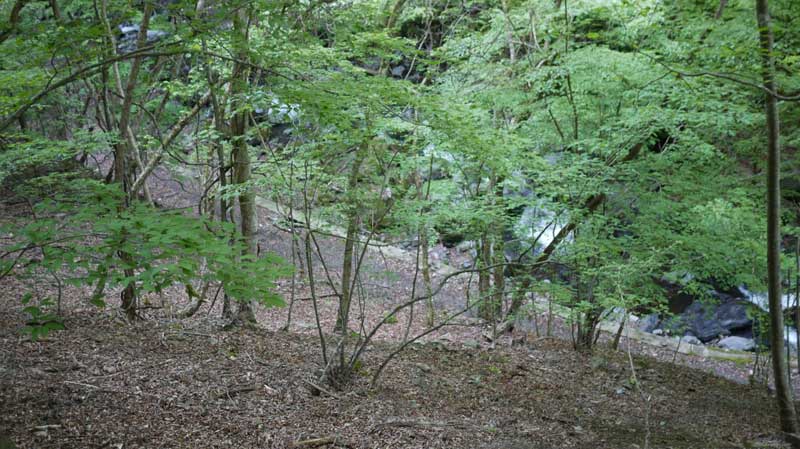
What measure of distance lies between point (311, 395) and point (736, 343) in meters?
10.4

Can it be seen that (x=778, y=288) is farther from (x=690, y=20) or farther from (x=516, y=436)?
(x=690, y=20)

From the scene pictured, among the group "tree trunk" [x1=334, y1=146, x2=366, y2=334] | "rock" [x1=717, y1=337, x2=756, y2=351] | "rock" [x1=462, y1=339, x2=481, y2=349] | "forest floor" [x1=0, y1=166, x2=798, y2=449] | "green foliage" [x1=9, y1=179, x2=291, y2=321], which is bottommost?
"rock" [x1=717, y1=337, x2=756, y2=351]

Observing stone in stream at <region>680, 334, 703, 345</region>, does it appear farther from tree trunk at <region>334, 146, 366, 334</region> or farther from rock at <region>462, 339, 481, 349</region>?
tree trunk at <region>334, 146, 366, 334</region>

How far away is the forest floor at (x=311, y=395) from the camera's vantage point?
362 cm

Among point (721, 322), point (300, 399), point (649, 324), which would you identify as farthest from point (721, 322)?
point (300, 399)

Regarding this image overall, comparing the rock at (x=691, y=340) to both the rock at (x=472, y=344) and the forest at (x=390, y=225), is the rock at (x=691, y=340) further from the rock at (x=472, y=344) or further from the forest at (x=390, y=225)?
the rock at (x=472, y=344)

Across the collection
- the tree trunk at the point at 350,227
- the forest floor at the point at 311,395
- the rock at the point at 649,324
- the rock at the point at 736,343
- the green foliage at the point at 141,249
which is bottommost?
the rock at the point at 736,343

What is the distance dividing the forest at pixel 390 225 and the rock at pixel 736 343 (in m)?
2.97

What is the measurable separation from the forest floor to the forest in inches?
1.1

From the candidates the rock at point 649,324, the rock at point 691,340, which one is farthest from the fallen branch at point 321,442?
the rock at point 691,340

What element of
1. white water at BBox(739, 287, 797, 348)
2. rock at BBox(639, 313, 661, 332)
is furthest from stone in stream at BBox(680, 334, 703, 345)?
white water at BBox(739, 287, 797, 348)

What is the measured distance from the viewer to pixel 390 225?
6508 mm

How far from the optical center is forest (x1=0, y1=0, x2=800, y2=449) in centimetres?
353

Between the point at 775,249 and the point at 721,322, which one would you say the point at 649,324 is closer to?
the point at 721,322
